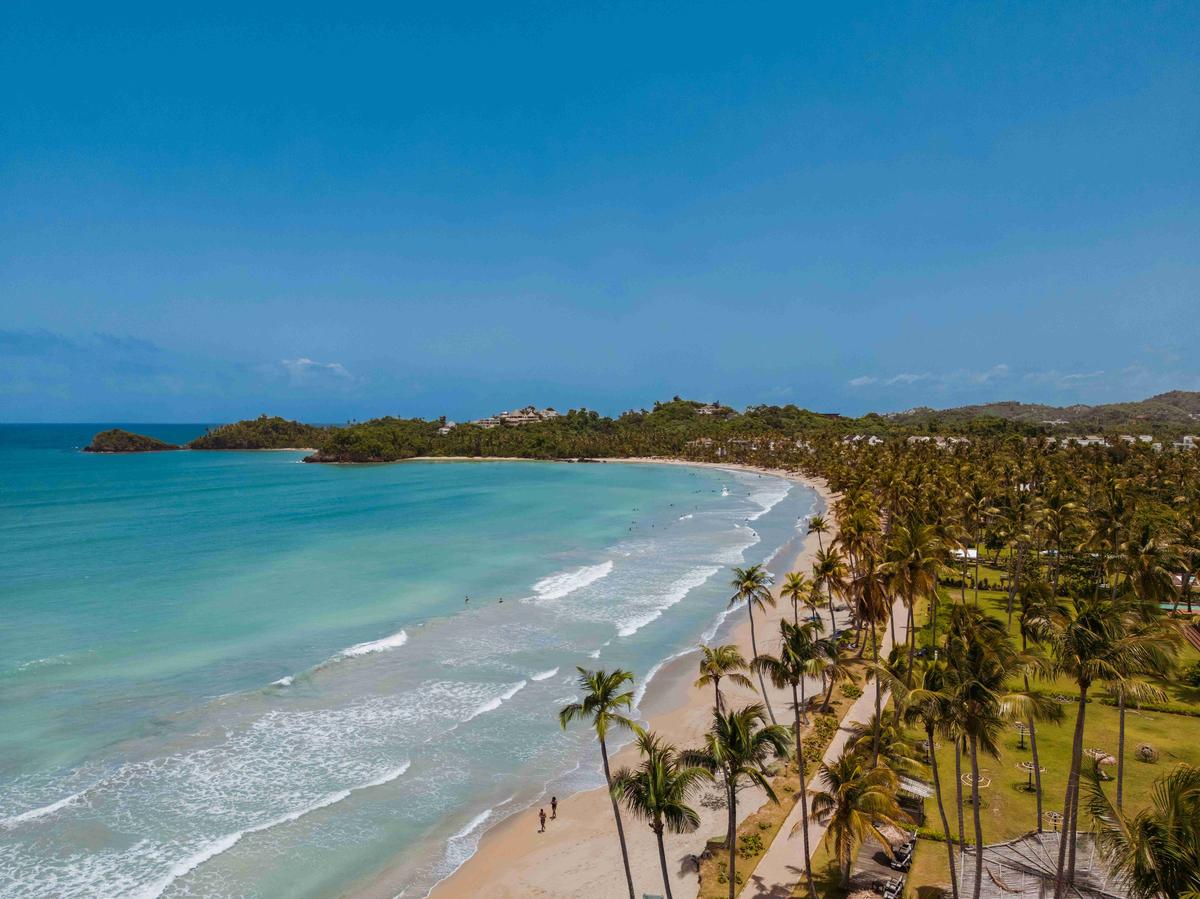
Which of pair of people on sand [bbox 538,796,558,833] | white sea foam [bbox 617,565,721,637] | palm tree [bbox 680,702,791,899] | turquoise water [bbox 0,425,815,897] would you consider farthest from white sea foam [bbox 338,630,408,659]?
palm tree [bbox 680,702,791,899]

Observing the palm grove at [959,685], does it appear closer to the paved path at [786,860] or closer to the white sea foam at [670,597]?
the paved path at [786,860]

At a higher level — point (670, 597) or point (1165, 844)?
point (1165, 844)

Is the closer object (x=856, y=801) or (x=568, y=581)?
(x=856, y=801)

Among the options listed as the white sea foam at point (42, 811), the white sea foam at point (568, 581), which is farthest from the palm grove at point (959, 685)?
the white sea foam at point (42, 811)

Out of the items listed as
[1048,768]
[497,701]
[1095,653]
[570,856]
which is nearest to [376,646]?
[497,701]

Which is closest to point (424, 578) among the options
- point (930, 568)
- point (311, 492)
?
point (930, 568)

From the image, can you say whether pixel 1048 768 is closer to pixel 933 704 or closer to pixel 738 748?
pixel 933 704

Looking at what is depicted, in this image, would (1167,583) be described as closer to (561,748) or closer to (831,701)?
(831,701)
